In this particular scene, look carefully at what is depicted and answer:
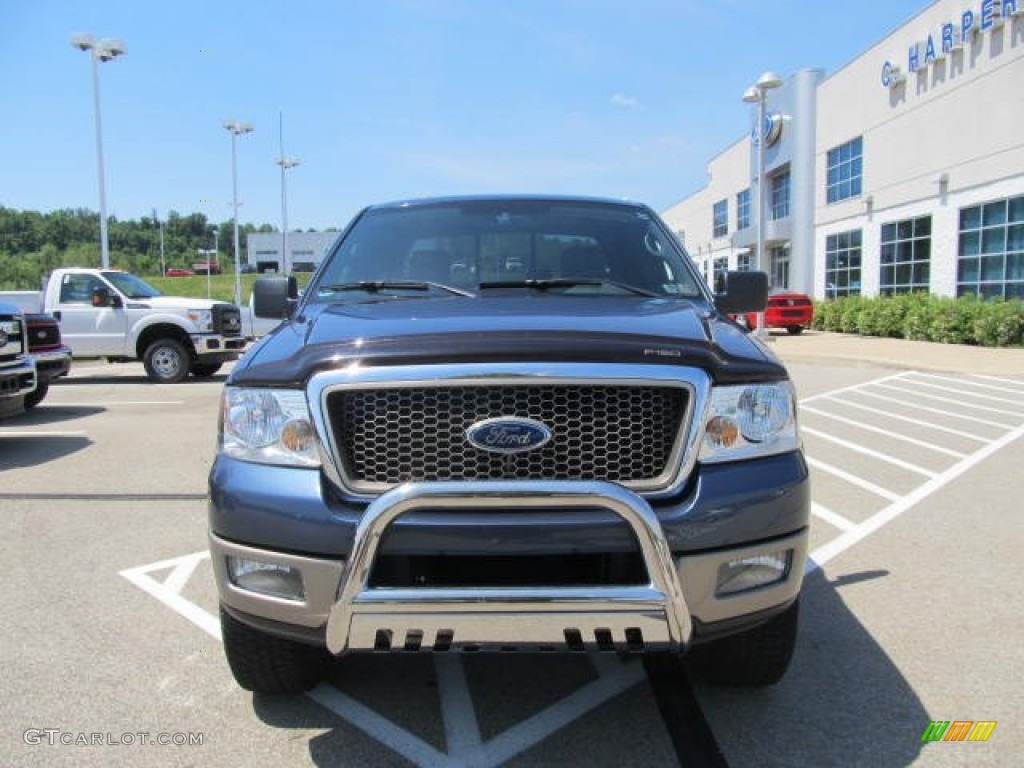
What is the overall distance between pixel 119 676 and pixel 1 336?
5.51 meters

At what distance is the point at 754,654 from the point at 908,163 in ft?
85.4

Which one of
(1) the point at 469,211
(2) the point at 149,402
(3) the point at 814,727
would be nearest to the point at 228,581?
(3) the point at 814,727

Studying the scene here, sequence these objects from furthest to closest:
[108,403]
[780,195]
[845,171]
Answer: [780,195]
[845,171]
[108,403]

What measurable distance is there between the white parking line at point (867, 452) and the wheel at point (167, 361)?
34.3 ft

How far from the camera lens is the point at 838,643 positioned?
10.9 ft

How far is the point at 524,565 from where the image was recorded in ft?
7.49

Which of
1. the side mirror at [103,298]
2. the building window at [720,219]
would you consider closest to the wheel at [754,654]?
the side mirror at [103,298]

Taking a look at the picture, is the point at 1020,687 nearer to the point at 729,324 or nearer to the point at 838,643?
the point at 838,643

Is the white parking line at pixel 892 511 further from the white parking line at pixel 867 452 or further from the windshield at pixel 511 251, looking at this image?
the windshield at pixel 511 251

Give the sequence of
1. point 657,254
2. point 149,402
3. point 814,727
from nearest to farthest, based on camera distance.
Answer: point 814,727 < point 657,254 < point 149,402

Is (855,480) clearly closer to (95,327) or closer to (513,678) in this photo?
(513,678)

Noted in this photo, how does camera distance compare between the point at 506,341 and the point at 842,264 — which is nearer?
the point at 506,341

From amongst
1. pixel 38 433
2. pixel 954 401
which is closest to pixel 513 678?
pixel 38 433

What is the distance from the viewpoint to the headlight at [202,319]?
14.0m
